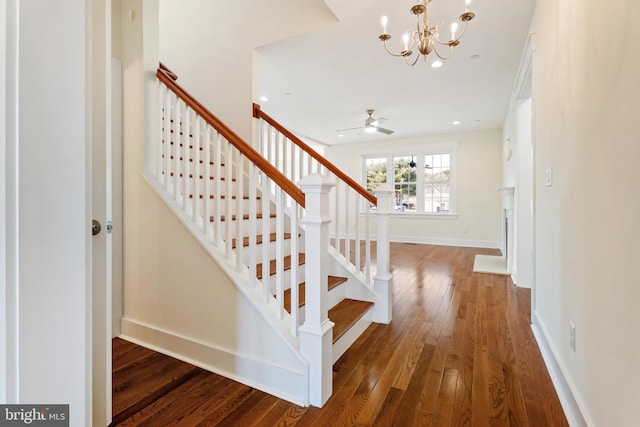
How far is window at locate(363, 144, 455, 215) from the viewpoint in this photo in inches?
275

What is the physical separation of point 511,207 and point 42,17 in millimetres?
4712

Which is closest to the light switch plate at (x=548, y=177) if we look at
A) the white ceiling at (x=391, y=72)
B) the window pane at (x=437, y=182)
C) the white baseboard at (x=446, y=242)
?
the white ceiling at (x=391, y=72)

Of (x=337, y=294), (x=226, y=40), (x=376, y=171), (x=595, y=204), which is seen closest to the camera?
(x=595, y=204)

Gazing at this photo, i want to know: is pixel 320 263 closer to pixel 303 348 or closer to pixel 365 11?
pixel 303 348

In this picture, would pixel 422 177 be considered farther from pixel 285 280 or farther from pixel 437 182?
pixel 285 280

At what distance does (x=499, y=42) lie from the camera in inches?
117

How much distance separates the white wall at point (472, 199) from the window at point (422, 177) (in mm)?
176

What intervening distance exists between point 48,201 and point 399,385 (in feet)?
5.73

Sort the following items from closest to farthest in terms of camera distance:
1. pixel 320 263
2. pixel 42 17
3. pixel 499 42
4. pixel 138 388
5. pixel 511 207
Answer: pixel 42 17
pixel 320 263
pixel 138 388
pixel 499 42
pixel 511 207

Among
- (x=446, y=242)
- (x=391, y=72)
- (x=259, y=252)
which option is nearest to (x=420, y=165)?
(x=446, y=242)

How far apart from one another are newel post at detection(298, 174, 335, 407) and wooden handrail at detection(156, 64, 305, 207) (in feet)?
0.25

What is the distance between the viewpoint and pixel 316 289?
5.14 ft

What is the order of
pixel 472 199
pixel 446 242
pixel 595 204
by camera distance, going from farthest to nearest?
pixel 446 242 → pixel 472 199 → pixel 595 204

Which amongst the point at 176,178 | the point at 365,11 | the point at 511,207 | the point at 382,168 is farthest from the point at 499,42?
the point at 382,168
